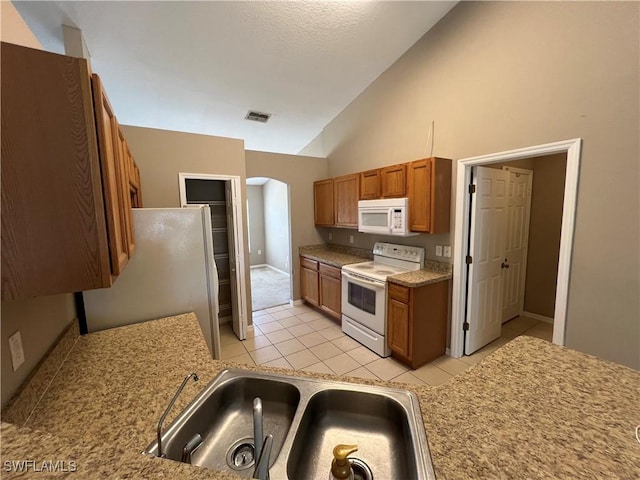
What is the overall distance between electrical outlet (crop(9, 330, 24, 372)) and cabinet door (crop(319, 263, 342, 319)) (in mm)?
2996

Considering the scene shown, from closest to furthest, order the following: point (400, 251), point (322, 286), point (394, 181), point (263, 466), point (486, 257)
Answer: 1. point (263, 466)
2. point (486, 257)
3. point (394, 181)
4. point (400, 251)
5. point (322, 286)

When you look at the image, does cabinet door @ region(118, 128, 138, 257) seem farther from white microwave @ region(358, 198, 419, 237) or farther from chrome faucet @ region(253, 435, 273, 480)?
white microwave @ region(358, 198, 419, 237)

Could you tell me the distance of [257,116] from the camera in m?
4.15

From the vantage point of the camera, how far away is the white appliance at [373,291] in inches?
114

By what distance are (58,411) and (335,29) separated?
11.4 ft

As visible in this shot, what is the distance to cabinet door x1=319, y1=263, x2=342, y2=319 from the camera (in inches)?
144

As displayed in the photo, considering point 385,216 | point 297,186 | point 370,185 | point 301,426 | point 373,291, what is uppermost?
point 297,186

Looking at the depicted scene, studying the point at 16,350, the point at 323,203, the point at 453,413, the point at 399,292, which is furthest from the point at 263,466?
the point at 323,203

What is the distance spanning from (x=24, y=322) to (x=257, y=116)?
3.88 m

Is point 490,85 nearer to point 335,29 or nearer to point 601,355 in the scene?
point 335,29

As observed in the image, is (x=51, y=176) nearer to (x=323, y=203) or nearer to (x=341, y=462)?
(x=341, y=462)

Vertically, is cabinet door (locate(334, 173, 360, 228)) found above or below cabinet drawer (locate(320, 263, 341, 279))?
above

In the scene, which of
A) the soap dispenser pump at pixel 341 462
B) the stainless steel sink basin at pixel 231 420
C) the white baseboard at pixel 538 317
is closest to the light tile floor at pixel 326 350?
the white baseboard at pixel 538 317

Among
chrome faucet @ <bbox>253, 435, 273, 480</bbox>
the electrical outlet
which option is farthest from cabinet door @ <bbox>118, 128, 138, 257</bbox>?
chrome faucet @ <bbox>253, 435, 273, 480</bbox>
